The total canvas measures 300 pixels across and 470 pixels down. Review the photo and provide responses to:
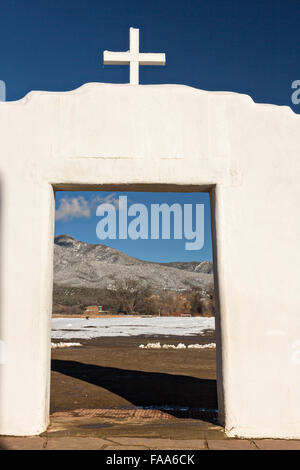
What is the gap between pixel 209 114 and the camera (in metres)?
4.61

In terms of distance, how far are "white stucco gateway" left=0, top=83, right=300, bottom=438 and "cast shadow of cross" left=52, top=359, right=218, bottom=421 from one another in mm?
1593

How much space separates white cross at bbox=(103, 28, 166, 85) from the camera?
505 cm

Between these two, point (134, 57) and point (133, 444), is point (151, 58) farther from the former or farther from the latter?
point (133, 444)

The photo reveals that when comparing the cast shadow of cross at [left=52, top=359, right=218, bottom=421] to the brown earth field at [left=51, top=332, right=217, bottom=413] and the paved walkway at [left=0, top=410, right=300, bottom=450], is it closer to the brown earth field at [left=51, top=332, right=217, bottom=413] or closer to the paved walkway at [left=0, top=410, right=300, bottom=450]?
the brown earth field at [left=51, top=332, right=217, bottom=413]

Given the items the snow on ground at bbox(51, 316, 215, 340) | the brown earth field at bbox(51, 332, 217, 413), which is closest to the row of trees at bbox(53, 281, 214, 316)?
the snow on ground at bbox(51, 316, 215, 340)

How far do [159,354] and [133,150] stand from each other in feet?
29.0

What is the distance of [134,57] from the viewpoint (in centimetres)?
507

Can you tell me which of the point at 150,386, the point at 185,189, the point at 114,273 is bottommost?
the point at 150,386

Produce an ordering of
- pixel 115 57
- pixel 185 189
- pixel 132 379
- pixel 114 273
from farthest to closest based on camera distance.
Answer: pixel 114 273 < pixel 132 379 < pixel 115 57 < pixel 185 189

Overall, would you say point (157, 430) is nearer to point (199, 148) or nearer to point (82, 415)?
point (82, 415)

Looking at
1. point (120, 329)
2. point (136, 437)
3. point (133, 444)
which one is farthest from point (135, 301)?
point (133, 444)

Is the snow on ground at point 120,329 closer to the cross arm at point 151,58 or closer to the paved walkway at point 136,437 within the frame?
the paved walkway at point 136,437

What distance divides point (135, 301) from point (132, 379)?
41.6m

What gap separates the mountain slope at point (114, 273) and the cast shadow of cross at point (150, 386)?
51450 mm
